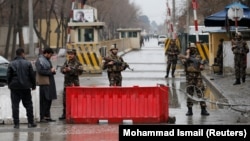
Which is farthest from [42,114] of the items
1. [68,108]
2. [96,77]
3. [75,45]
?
[75,45]

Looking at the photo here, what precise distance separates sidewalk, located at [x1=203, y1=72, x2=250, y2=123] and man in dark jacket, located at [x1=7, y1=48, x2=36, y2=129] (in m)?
4.19

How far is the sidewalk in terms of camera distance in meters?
14.7

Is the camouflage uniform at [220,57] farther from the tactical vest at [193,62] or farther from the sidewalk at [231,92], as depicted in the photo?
the tactical vest at [193,62]

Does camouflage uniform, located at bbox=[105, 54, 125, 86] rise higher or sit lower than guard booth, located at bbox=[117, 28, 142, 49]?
higher

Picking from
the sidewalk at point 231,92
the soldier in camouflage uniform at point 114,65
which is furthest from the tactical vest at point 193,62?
the soldier in camouflage uniform at point 114,65

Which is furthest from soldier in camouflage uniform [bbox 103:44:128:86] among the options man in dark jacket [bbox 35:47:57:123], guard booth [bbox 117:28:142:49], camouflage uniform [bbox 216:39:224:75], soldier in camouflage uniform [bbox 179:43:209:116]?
guard booth [bbox 117:28:142:49]

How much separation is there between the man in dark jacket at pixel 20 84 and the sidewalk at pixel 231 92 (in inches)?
165

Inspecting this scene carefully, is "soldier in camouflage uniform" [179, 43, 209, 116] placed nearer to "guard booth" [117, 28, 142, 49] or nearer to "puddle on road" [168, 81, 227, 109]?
"puddle on road" [168, 81, 227, 109]

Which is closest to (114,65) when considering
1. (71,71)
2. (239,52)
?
(71,71)

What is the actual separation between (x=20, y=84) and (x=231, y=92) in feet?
26.8

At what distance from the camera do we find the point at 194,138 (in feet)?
18.1

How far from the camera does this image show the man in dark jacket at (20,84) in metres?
12.7

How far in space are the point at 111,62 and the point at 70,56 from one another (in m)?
1.82

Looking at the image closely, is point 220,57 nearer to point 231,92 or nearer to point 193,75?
point 231,92
